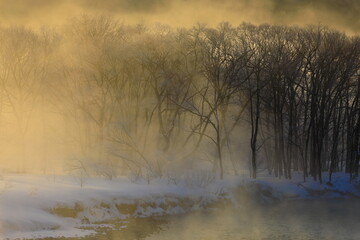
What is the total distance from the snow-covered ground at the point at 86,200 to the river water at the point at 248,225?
0.88m

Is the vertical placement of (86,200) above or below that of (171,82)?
below

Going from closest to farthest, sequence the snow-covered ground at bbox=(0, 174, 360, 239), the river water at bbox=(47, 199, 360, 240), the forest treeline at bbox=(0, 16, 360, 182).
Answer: the snow-covered ground at bbox=(0, 174, 360, 239), the river water at bbox=(47, 199, 360, 240), the forest treeline at bbox=(0, 16, 360, 182)

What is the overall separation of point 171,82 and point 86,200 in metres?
26.2

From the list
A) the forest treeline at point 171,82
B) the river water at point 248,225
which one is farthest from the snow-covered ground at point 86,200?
the forest treeline at point 171,82

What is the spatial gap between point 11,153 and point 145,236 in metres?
41.5

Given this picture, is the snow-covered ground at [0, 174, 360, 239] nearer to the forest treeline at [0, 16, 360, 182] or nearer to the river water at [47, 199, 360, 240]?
the river water at [47, 199, 360, 240]

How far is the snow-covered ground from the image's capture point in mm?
18250

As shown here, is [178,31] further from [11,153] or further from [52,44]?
[11,153]

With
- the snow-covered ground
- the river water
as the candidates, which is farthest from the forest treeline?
the river water

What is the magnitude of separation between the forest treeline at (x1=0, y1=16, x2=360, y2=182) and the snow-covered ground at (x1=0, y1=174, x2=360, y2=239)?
8565mm

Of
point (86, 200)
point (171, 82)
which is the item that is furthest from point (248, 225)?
point (171, 82)

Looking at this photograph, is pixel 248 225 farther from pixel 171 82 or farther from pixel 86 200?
pixel 171 82

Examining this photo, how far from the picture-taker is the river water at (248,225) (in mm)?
20672

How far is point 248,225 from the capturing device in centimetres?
2392
